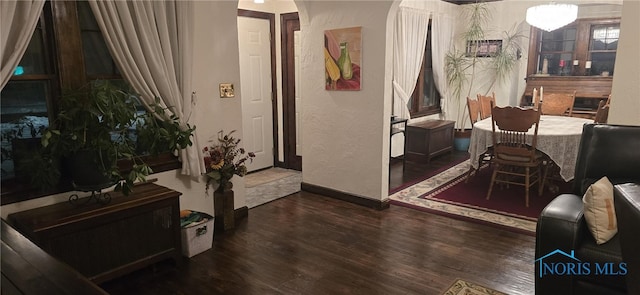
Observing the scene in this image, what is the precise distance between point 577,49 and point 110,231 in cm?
728

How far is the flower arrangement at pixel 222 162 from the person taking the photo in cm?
348

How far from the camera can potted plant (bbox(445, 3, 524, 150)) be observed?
22.2ft

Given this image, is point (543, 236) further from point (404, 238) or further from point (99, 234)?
point (99, 234)

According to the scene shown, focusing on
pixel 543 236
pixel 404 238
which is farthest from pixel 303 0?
pixel 543 236

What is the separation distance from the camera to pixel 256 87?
535cm

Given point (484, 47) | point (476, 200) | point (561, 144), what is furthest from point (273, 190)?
point (484, 47)

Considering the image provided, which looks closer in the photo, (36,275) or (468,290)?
(36,275)

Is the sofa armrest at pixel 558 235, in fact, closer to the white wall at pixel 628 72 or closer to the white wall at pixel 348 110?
the white wall at pixel 628 72

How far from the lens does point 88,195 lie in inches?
109

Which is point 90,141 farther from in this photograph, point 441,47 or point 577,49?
point 577,49

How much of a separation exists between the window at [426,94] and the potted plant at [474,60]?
0.35 meters

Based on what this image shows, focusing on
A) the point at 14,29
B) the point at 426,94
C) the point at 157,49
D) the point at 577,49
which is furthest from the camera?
the point at 577,49

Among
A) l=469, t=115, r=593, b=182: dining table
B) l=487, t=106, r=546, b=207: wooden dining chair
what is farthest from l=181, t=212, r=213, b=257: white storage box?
l=469, t=115, r=593, b=182: dining table

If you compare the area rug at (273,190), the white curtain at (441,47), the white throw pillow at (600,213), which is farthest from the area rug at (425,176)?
the white throw pillow at (600,213)
